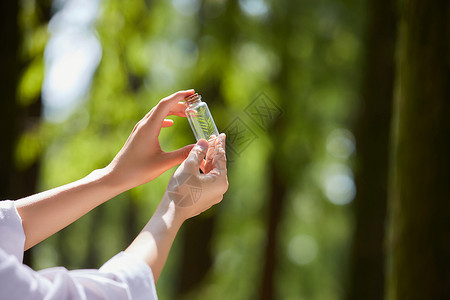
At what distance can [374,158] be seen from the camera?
510 cm

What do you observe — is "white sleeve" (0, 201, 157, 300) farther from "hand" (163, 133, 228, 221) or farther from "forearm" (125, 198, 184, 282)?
"hand" (163, 133, 228, 221)

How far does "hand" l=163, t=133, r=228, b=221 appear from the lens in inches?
51.4

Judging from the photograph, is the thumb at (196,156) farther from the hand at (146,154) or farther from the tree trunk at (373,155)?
the tree trunk at (373,155)

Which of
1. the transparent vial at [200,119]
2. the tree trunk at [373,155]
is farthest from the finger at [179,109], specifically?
the tree trunk at [373,155]

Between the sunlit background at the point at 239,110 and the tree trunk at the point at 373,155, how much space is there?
555mm

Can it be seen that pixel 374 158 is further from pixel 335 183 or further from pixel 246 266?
pixel 246 266

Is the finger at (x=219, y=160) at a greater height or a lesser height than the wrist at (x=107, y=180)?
greater

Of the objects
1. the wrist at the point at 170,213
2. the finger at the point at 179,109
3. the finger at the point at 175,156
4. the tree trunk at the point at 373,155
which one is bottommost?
the tree trunk at the point at 373,155

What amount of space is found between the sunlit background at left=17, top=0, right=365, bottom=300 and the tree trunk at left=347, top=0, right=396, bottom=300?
0.55 m

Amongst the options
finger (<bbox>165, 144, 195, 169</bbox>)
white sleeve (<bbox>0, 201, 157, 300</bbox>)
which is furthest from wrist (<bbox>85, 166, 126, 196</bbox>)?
white sleeve (<bbox>0, 201, 157, 300</bbox>)

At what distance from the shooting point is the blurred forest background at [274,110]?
2.91 meters

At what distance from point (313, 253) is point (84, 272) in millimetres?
9950

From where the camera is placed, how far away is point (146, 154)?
1560mm

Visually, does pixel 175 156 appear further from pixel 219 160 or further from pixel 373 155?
pixel 373 155
